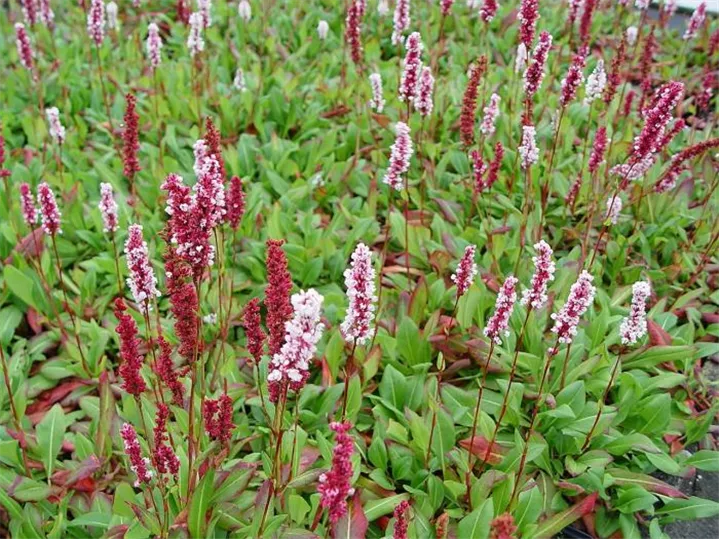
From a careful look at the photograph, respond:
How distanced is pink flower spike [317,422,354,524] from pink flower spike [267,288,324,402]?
1.02ft

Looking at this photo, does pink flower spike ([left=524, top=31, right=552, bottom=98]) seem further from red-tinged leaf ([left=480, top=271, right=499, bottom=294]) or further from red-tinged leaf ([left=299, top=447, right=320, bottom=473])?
red-tinged leaf ([left=299, top=447, right=320, bottom=473])

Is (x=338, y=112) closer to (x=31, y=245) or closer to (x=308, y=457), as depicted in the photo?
(x=31, y=245)

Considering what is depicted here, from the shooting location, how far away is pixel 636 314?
10.7 ft

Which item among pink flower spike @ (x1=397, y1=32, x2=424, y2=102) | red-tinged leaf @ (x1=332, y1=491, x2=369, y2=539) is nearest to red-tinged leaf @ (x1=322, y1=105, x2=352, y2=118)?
pink flower spike @ (x1=397, y1=32, x2=424, y2=102)

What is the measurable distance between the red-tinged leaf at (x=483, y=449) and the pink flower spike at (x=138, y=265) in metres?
1.78

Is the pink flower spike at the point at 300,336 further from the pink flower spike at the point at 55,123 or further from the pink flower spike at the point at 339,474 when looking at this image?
the pink flower spike at the point at 55,123

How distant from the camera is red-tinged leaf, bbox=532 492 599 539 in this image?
11.5 ft

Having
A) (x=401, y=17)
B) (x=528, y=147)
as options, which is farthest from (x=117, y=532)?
(x=401, y=17)

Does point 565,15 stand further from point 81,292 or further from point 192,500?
point 192,500

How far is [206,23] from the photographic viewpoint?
264 inches

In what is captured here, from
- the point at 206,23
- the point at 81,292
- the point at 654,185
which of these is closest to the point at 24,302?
the point at 81,292

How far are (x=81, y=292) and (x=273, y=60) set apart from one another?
3.95 m

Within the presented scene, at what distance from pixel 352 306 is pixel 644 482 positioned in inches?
79.5

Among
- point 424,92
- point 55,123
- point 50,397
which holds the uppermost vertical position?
point 424,92
